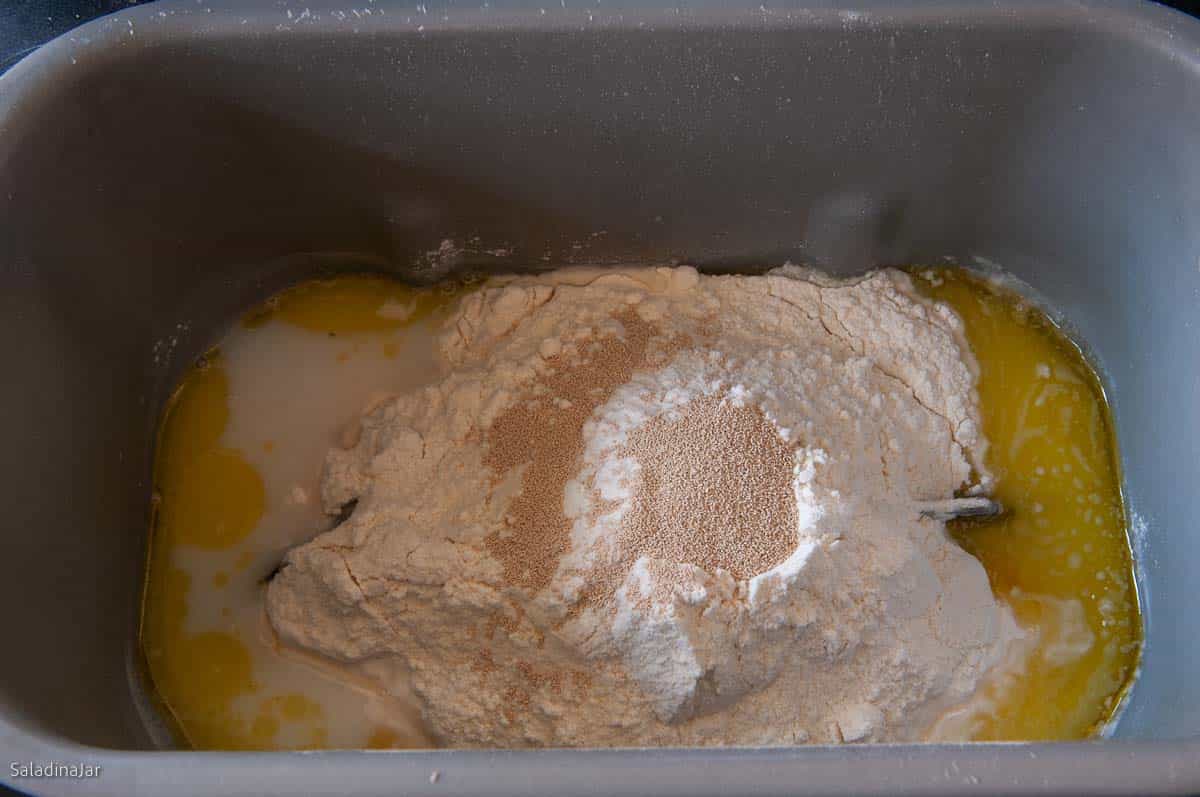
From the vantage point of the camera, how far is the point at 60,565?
1035mm

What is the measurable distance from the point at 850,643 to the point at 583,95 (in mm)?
634

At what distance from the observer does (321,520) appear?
1162 mm

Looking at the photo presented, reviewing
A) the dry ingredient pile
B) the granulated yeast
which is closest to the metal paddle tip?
the dry ingredient pile

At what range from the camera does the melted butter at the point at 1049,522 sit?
110cm

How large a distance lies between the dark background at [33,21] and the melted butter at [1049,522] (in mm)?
405

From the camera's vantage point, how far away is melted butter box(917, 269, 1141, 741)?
110 cm

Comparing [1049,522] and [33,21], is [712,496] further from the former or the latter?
[33,21]

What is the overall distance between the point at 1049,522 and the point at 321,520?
2.76ft

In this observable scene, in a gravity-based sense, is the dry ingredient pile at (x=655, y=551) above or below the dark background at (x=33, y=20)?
below

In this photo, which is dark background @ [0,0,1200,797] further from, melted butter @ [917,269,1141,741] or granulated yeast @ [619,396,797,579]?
granulated yeast @ [619,396,797,579]

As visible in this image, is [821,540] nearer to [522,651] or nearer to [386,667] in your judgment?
[522,651]

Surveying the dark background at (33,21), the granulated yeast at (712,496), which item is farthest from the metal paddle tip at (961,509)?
the dark background at (33,21)

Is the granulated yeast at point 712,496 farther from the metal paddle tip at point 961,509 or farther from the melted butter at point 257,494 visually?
the melted butter at point 257,494

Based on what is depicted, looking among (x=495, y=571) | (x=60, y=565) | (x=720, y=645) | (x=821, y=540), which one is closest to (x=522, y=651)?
(x=495, y=571)
